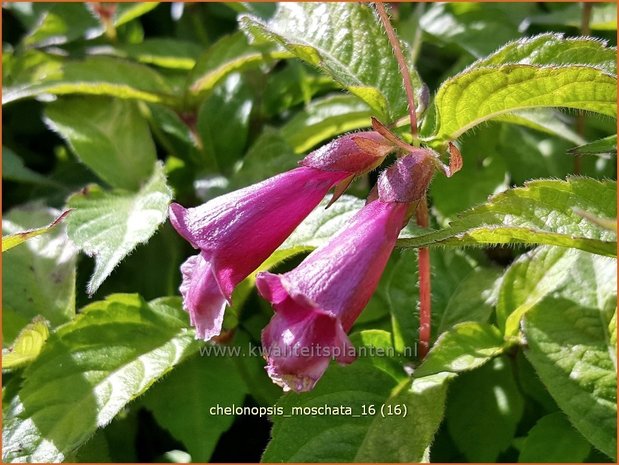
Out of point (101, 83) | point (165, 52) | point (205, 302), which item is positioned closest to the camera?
point (205, 302)

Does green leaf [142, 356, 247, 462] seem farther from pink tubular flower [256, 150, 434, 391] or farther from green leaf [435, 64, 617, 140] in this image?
green leaf [435, 64, 617, 140]

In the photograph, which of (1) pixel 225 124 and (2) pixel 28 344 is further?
(1) pixel 225 124

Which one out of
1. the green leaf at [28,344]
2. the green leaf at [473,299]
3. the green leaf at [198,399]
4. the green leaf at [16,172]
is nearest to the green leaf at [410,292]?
the green leaf at [473,299]

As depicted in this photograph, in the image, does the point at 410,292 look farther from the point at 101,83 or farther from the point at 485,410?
the point at 101,83

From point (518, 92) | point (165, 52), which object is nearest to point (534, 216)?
point (518, 92)

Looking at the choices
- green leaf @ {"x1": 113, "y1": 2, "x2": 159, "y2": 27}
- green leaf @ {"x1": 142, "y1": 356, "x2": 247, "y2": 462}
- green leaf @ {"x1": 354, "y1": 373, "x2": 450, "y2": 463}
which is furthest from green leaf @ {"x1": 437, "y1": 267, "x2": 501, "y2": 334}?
green leaf @ {"x1": 113, "y1": 2, "x2": 159, "y2": 27}

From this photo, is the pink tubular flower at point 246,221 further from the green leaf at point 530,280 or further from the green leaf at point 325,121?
the green leaf at point 325,121
